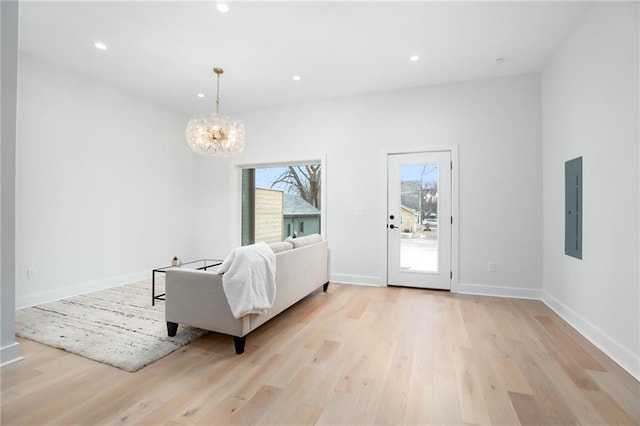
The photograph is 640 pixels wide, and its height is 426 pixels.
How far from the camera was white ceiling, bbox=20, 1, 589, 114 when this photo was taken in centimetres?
263

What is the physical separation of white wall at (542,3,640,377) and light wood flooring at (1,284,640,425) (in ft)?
0.94

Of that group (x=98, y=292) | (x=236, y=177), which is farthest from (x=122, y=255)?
(x=236, y=177)

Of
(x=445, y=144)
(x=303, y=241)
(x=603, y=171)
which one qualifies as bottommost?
(x=303, y=241)

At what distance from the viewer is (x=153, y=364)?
2.10 meters

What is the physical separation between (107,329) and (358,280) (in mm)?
3083

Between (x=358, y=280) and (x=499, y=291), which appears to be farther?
(x=358, y=280)

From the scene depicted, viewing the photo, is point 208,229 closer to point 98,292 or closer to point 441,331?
point 98,292

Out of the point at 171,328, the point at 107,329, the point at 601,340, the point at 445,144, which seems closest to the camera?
the point at 601,340

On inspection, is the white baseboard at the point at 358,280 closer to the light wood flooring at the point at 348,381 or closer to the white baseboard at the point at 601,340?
the light wood flooring at the point at 348,381

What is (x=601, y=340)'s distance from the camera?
7.73 feet

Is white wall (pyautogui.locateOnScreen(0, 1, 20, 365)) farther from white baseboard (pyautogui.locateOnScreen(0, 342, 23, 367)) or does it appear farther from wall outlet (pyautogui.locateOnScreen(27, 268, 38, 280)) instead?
wall outlet (pyautogui.locateOnScreen(27, 268, 38, 280))

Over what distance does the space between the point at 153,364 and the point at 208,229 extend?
3.65 meters

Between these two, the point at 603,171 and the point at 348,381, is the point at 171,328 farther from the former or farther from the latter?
the point at 603,171

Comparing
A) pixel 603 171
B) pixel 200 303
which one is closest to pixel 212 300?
pixel 200 303
